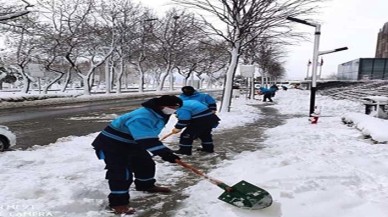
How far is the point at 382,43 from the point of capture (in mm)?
79062

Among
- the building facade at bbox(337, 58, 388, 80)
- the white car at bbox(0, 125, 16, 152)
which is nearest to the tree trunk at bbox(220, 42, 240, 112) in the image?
the white car at bbox(0, 125, 16, 152)

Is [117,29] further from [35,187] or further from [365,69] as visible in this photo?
[365,69]

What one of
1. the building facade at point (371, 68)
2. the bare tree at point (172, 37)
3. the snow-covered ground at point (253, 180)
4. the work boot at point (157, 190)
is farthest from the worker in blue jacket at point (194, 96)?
the building facade at point (371, 68)

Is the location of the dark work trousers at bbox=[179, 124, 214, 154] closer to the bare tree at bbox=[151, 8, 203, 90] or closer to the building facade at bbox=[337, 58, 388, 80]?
the bare tree at bbox=[151, 8, 203, 90]

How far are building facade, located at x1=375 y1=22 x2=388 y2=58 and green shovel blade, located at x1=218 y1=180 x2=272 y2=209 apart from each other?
82216 mm

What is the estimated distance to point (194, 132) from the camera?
7.12 meters

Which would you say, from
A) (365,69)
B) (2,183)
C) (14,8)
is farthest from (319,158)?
(365,69)

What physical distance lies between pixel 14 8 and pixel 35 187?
16.3 meters

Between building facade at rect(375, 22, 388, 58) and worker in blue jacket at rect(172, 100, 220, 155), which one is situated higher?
building facade at rect(375, 22, 388, 58)

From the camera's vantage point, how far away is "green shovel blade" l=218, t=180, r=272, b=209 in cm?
411

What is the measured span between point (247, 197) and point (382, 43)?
8667 centimetres

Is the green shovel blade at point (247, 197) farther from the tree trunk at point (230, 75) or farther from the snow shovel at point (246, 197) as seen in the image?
the tree trunk at point (230, 75)

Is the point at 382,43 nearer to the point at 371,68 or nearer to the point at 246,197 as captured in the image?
the point at 371,68

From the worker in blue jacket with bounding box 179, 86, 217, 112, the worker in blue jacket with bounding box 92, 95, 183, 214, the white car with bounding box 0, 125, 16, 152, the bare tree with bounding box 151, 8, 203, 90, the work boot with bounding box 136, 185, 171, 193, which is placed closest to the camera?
the worker in blue jacket with bounding box 92, 95, 183, 214
